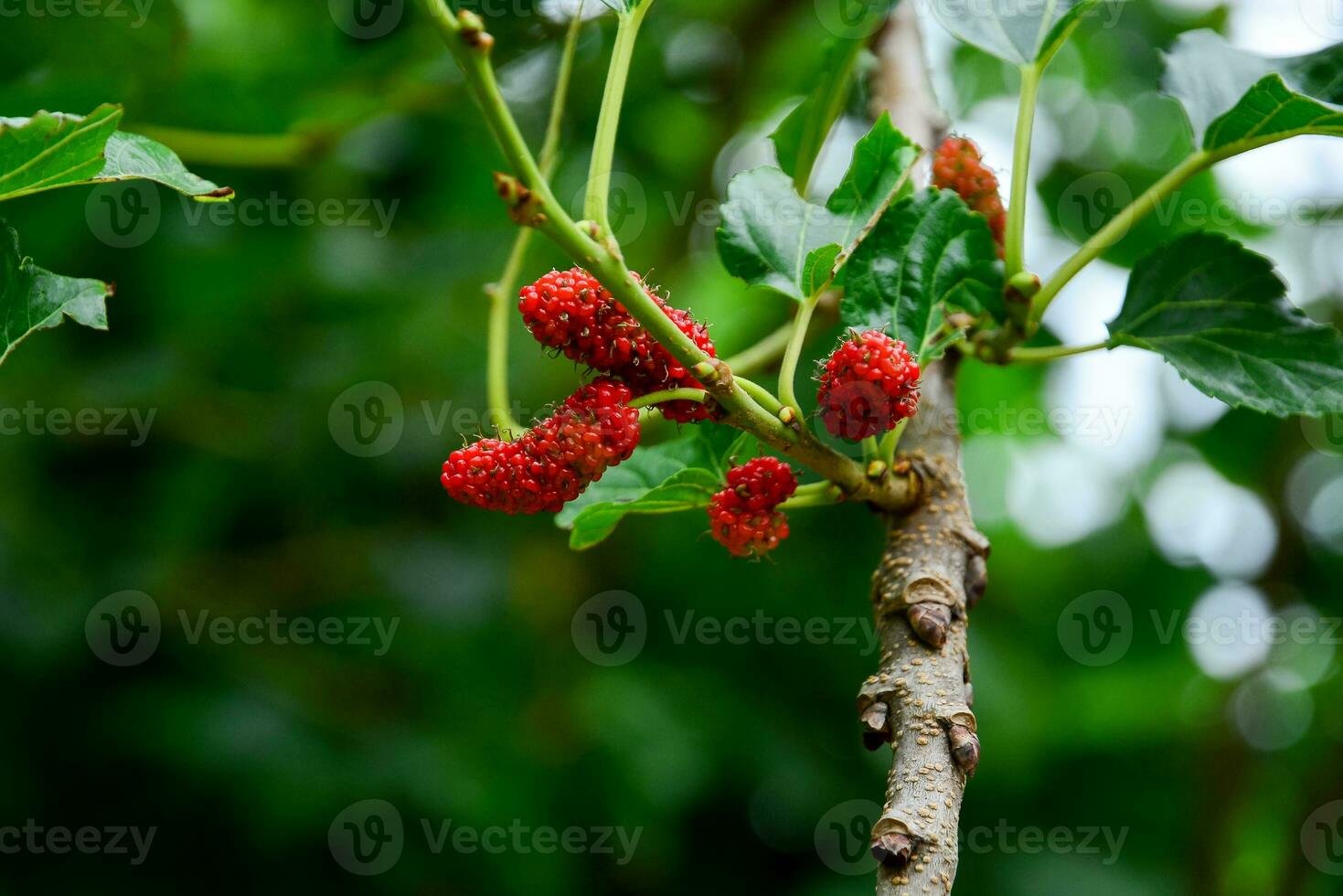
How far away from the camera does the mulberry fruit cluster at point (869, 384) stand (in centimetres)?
64

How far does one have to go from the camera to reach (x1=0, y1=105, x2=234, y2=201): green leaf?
61 cm

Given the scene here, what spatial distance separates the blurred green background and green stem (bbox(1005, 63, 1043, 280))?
0.61 meters

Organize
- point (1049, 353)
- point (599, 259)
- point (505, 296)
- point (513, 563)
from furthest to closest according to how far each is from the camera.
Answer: point (513, 563), point (505, 296), point (1049, 353), point (599, 259)

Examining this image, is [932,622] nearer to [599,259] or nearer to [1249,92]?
[599,259]

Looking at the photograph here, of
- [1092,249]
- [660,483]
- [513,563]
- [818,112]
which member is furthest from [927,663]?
[513,563]

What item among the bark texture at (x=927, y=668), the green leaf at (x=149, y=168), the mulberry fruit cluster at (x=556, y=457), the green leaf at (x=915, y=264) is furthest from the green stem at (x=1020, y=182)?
the green leaf at (x=149, y=168)

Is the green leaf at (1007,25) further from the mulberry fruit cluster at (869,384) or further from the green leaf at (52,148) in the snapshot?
the green leaf at (52,148)

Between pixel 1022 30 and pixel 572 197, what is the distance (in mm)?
1087

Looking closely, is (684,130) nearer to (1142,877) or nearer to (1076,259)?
(1076,259)

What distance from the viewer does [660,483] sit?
809mm

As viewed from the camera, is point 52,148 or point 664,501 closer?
point 52,148

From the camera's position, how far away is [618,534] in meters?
1.93

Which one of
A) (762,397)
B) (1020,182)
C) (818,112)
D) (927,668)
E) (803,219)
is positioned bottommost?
(927,668)

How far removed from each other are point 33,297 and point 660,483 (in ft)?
1.45
